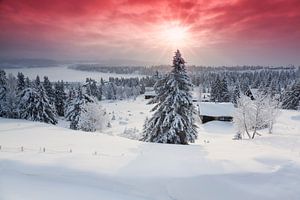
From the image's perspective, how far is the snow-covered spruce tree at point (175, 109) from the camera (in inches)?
1031

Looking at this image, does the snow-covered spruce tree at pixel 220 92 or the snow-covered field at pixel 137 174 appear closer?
the snow-covered field at pixel 137 174

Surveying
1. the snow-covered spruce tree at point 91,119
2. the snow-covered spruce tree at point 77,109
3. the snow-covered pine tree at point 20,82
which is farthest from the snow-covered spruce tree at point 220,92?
the snow-covered pine tree at point 20,82

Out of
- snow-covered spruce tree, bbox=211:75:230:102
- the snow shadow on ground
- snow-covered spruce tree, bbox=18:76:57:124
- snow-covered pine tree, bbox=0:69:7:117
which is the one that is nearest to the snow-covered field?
the snow shadow on ground

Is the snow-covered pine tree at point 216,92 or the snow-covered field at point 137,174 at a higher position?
the snow-covered pine tree at point 216,92

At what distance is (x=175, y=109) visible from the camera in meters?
26.2

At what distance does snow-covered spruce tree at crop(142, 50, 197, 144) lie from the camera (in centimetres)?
2619

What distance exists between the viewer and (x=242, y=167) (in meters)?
14.8

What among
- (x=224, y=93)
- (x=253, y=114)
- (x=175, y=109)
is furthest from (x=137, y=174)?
(x=224, y=93)

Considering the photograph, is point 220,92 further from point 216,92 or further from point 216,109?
point 216,109

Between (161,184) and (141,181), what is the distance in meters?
Answer: 0.95

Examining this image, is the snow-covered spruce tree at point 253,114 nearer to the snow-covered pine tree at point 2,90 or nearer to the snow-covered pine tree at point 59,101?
the snow-covered pine tree at point 2,90

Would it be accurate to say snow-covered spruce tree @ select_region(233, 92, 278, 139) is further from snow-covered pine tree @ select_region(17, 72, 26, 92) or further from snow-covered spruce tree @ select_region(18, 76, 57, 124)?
snow-covered pine tree @ select_region(17, 72, 26, 92)

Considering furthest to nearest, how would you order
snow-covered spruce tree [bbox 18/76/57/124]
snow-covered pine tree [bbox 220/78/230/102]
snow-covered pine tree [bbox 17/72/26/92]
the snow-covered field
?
snow-covered pine tree [bbox 220/78/230/102], snow-covered pine tree [bbox 17/72/26/92], snow-covered spruce tree [bbox 18/76/57/124], the snow-covered field

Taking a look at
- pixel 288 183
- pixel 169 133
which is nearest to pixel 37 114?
pixel 169 133
